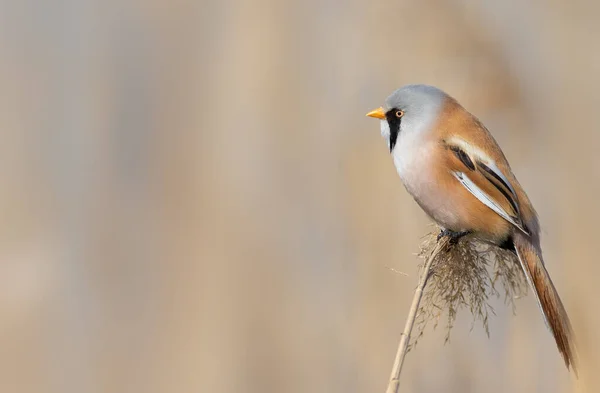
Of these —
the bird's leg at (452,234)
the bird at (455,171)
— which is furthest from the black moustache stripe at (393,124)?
the bird's leg at (452,234)

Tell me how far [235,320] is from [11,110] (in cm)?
84

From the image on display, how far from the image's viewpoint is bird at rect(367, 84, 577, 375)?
1541mm

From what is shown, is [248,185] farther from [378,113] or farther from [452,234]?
[452,234]

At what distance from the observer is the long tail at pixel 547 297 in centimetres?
125

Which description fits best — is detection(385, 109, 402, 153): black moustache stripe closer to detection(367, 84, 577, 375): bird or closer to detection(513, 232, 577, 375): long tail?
detection(367, 84, 577, 375): bird

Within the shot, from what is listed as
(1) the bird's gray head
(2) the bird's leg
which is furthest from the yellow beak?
(2) the bird's leg

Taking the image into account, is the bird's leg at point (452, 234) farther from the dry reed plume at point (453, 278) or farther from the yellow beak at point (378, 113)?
the yellow beak at point (378, 113)

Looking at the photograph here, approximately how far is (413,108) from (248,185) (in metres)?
0.64

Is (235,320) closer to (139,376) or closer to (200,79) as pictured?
(139,376)

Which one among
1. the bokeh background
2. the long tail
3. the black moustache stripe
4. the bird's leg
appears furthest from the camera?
the bokeh background

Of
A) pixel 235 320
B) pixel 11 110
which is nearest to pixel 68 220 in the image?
pixel 11 110

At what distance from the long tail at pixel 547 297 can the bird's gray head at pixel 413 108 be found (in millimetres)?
295

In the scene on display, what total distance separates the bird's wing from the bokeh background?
0.27 m

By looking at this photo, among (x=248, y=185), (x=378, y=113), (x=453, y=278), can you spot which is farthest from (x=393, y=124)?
(x=248, y=185)
